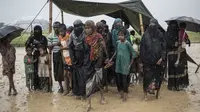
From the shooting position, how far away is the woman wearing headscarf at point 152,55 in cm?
729

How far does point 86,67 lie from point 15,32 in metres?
2.24

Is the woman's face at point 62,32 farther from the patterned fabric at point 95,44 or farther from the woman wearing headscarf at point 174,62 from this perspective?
the woman wearing headscarf at point 174,62

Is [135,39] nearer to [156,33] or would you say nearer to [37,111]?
[156,33]

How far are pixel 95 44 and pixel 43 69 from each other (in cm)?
222

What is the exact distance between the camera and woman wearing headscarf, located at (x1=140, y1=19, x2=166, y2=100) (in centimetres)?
729

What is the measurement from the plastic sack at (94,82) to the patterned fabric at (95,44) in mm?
341

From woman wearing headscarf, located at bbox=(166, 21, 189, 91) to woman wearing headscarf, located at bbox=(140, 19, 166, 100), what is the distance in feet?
3.47

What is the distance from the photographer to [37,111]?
6828 millimetres

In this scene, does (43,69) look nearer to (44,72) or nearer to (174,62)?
(44,72)

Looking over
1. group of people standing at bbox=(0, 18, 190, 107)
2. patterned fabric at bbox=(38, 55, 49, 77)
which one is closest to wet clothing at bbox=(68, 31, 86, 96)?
group of people standing at bbox=(0, 18, 190, 107)

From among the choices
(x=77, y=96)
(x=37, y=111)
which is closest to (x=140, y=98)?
(x=77, y=96)

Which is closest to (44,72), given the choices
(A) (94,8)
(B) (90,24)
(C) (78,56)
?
(C) (78,56)

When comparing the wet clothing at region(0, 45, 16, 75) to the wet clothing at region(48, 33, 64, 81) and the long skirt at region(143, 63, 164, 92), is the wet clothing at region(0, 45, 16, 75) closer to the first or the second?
the wet clothing at region(48, 33, 64, 81)

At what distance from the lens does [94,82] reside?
681 cm
